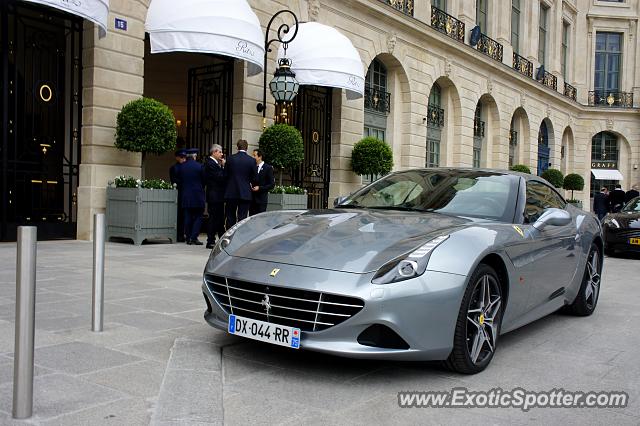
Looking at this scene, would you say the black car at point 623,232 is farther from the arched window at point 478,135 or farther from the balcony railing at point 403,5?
the arched window at point 478,135

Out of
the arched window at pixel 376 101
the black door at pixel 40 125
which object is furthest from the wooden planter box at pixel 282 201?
the arched window at pixel 376 101

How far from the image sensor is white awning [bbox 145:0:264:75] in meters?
11.7

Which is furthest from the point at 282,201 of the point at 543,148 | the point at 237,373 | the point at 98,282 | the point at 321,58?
the point at 543,148

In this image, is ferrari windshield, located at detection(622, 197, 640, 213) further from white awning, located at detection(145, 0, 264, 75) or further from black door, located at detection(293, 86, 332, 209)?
white awning, located at detection(145, 0, 264, 75)

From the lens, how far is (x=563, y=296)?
541 centimetres

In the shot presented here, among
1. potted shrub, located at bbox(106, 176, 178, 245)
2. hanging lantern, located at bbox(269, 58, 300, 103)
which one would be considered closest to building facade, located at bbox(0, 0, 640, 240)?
potted shrub, located at bbox(106, 176, 178, 245)

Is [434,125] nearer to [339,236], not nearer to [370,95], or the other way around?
[370,95]

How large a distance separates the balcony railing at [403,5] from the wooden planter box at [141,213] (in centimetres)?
1145

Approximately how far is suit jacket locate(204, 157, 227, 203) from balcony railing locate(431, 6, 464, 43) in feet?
45.3

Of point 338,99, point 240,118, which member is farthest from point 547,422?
point 338,99

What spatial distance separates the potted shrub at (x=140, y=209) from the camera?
35.6ft

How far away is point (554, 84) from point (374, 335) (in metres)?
34.3

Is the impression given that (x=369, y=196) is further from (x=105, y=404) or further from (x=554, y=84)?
(x=554, y=84)

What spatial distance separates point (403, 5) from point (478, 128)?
809 cm
